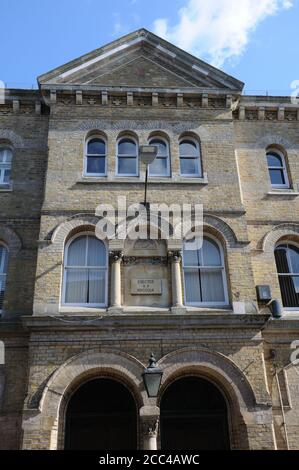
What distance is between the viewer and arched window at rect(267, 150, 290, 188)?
1512 centimetres

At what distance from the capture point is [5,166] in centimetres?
1466

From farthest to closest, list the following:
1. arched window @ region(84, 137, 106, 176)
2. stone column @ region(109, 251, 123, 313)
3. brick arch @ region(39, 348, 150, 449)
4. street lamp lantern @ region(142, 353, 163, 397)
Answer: arched window @ region(84, 137, 106, 176) < stone column @ region(109, 251, 123, 313) < brick arch @ region(39, 348, 150, 449) < street lamp lantern @ region(142, 353, 163, 397)

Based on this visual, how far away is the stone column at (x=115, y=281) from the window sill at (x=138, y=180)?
229cm

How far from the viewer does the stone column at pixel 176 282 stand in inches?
465

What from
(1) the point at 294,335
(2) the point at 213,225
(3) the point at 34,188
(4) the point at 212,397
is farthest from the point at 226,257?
(3) the point at 34,188

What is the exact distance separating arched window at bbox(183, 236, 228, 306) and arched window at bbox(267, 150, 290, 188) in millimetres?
3394

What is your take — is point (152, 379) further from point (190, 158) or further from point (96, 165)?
point (190, 158)

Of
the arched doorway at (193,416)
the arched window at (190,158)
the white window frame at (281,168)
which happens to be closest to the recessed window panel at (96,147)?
the arched window at (190,158)

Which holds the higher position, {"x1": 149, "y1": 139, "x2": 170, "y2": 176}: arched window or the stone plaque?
{"x1": 149, "y1": 139, "x2": 170, "y2": 176}: arched window

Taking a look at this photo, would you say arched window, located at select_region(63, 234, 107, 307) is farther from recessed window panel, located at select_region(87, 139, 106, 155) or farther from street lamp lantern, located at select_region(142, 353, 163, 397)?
street lamp lantern, located at select_region(142, 353, 163, 397)

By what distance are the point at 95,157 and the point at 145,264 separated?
3857mm

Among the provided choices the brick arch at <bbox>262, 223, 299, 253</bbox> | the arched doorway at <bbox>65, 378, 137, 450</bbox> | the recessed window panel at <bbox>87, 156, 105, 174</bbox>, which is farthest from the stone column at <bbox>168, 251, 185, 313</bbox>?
the recessed window panel at <bbox>87, 156, 105, 174</bbox>

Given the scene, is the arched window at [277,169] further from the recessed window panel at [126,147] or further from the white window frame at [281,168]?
the recessed window panel at [126,147]
